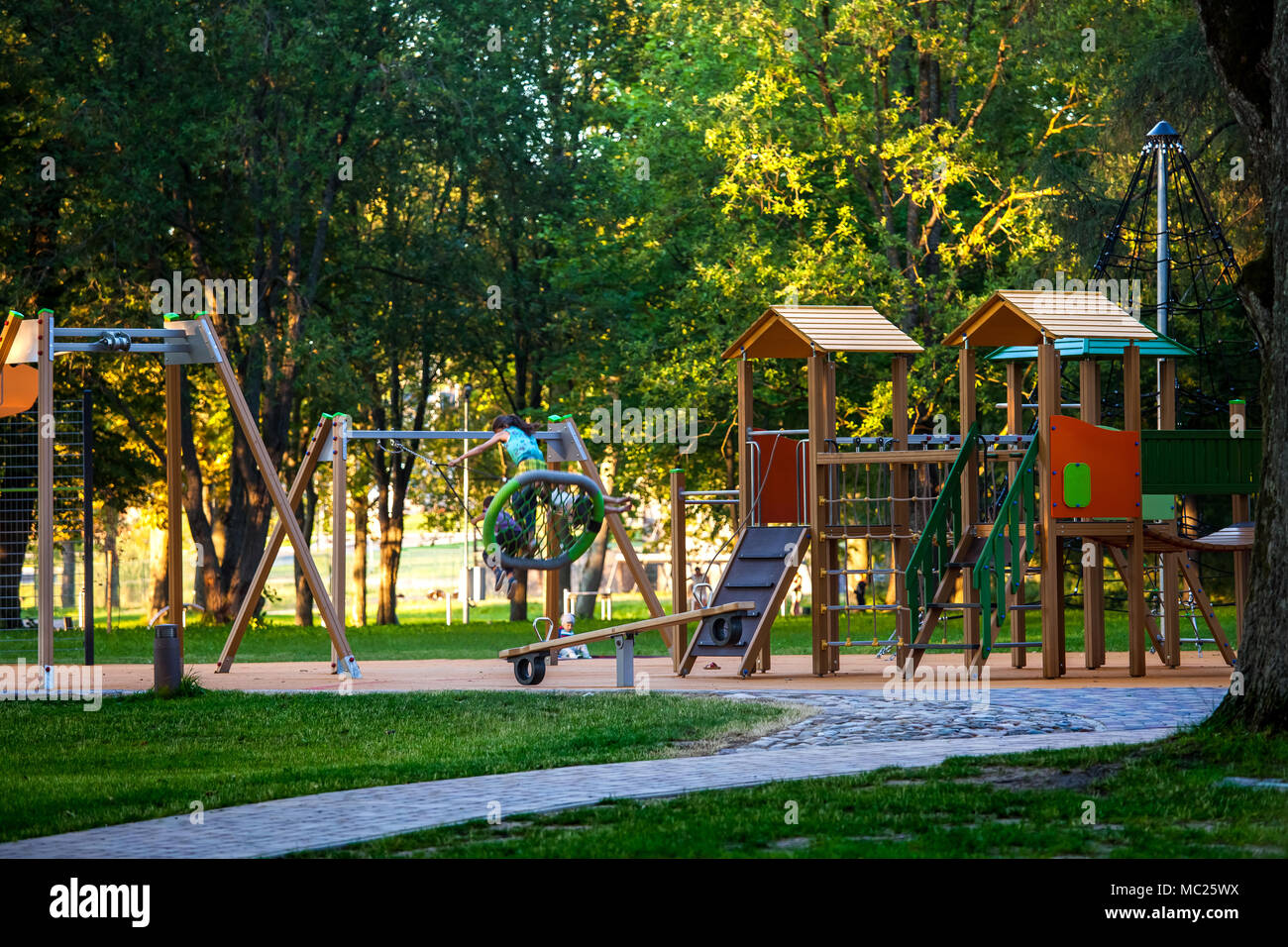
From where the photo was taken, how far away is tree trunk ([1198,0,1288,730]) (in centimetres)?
973

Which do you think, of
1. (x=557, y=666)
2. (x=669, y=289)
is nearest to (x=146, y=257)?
(x=669, y=289)

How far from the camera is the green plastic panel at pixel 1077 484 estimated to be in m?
15.5

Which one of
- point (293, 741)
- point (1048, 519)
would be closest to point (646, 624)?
point (1048, 519)

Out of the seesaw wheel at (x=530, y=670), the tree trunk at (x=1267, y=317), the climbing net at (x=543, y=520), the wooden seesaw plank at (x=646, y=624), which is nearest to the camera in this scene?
the tree trunk at (x=1267, y=317)

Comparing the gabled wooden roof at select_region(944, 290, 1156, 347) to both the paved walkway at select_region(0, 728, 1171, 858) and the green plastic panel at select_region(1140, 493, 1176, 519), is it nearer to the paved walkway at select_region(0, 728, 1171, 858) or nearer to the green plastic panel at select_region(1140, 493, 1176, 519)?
the green plastic panel at select_region(1140, 493, 1176, 519)

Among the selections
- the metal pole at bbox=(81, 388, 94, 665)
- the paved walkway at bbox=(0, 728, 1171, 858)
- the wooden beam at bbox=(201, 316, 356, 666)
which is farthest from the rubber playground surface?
the paved walkway at bbox=(0, 728, 1171, 858)

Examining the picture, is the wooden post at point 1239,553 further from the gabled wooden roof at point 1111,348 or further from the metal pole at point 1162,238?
the metal pole at point 1162,238

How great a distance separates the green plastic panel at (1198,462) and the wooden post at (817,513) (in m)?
3.18

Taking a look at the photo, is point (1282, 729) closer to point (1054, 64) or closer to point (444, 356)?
point (1054, 64)

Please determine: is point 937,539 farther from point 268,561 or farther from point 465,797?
point 465,797

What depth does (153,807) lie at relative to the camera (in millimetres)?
8633

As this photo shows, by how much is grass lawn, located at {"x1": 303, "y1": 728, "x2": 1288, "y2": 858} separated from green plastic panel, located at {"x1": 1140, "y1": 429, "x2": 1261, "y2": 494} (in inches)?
268

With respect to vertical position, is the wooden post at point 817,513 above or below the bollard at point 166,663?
above

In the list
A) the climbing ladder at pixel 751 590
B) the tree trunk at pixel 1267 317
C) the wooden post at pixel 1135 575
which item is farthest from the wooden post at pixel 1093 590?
the tree trunk at pixel 1267 317
